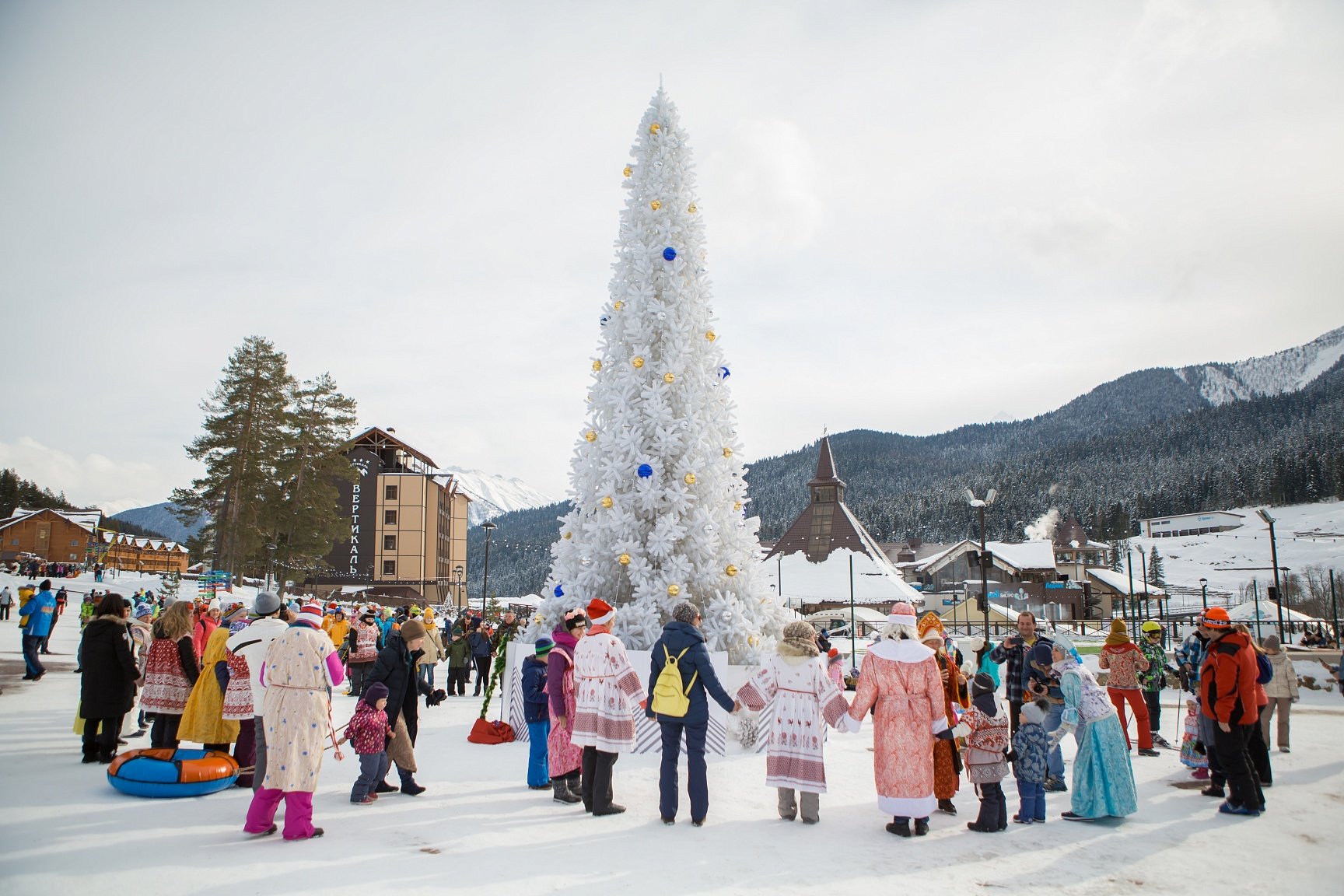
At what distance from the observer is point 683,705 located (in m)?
6.44

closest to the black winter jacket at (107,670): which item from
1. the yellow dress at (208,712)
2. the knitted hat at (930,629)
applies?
the yellow dress at (208,712)

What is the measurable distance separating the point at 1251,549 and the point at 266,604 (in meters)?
122

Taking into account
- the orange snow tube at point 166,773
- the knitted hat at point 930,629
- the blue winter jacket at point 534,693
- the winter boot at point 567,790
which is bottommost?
the winter boot at point 567,790

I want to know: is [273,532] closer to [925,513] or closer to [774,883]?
[774,883]

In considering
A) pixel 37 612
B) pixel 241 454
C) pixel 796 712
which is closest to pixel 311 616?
pixel 796 712

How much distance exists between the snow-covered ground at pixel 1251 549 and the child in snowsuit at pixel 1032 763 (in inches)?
3288

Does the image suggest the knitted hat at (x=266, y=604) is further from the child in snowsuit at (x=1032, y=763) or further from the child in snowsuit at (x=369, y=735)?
→ the child in snowsuit at (x=1032, y=763)

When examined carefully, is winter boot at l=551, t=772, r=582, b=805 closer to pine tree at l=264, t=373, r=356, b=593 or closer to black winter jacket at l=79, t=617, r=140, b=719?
black winter jacket at l=79, t=617, r=140, b=719

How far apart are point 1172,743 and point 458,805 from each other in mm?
10222

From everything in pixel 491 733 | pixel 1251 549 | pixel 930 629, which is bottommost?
pixel 491 733

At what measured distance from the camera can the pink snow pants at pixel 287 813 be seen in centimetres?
566

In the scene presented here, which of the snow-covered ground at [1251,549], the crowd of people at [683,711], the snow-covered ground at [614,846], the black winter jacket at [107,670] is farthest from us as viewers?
the snow-covered ground at [1251,549]

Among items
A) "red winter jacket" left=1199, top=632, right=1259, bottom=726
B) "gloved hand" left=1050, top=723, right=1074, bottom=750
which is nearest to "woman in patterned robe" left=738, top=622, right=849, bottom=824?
"gloved hand" left=1050, top=723, right=1074, bottom=750

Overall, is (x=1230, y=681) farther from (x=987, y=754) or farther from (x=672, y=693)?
(x=672, y=693)
